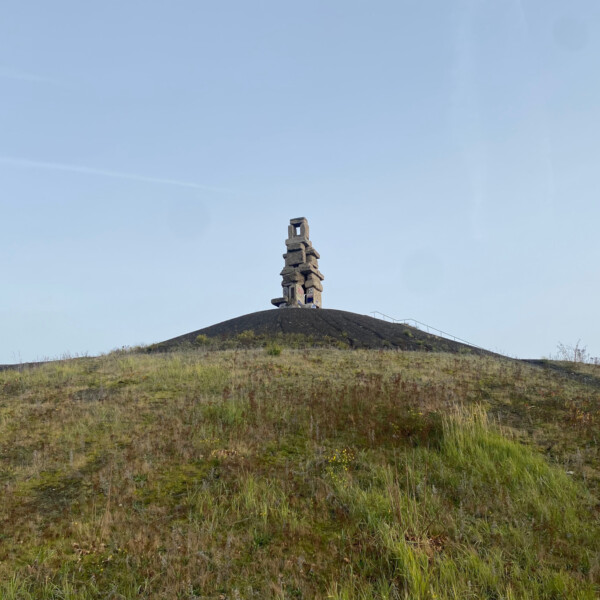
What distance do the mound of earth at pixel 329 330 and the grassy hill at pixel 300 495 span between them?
16274 mm

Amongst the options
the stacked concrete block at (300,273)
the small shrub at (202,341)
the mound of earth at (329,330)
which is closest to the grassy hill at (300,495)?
the small shrub at (202,341)

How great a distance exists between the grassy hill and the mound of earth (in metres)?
16.3

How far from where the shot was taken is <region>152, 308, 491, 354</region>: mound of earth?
91.5ft

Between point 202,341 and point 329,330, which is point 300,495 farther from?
point 329,330

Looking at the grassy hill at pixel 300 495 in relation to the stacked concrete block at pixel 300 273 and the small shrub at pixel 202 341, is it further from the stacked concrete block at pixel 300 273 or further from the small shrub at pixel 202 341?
the stacked concrete block at pixel 300 273

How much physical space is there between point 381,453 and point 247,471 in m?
2.16

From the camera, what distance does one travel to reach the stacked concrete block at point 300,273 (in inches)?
1591

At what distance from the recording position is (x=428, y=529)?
5.35 m

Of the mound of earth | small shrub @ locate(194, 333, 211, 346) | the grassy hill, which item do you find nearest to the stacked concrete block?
the mound of earth

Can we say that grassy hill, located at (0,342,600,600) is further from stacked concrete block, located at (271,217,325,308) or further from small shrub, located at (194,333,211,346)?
stacked concrete block, located at (271,217,325,308)

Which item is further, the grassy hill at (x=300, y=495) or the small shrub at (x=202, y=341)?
the small shrub at (x=202, y=341)

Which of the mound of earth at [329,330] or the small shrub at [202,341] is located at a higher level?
the mound of earth at [329,330]

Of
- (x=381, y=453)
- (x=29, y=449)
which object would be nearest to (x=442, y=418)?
(x=381, y=453)

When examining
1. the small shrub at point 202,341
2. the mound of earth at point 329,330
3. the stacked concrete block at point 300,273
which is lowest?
the small shrub at point 202,341
